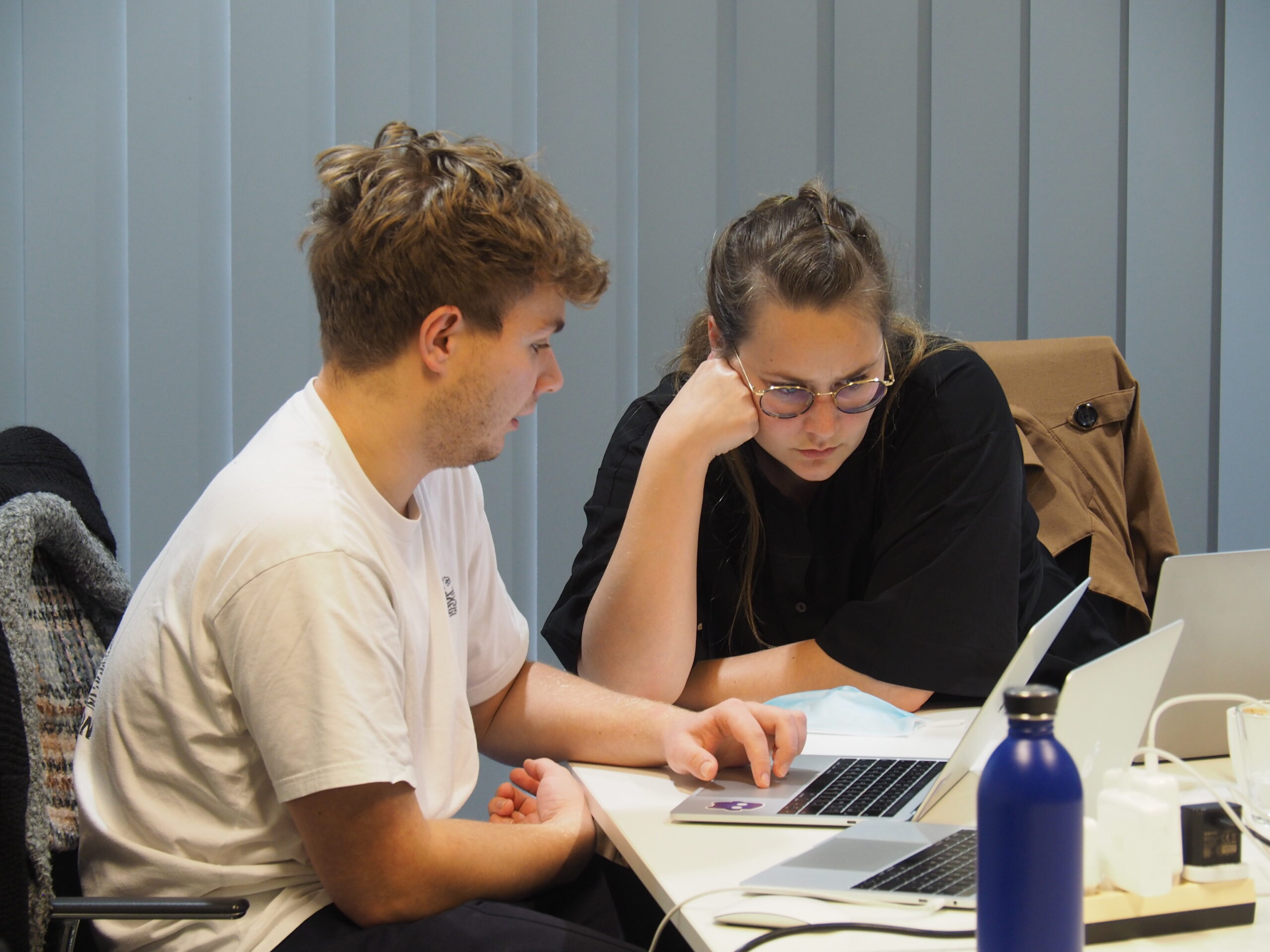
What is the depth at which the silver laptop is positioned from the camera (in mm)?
1041

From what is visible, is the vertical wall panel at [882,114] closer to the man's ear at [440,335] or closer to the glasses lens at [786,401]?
the glasses lens at [786,401]

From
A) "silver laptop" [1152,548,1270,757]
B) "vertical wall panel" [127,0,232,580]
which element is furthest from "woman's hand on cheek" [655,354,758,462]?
"vertical wall panel" [127,0,232,580]

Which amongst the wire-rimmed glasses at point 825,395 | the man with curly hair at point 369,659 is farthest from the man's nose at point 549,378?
the wire-rimmed glasses at point 825,395

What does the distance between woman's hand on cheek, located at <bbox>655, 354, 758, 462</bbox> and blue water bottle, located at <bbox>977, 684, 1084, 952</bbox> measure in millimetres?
931

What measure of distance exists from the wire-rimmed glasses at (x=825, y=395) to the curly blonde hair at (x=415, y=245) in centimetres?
39

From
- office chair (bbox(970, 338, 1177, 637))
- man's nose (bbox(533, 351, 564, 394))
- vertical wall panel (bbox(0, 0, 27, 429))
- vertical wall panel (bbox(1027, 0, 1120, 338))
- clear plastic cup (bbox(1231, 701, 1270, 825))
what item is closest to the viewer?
clear plastic cup (bbox(1231, 701, 1270, 825))

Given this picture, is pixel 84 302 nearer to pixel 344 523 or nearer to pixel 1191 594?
pixel 344 523

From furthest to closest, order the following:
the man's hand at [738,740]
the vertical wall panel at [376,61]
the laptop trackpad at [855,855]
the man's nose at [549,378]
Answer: the vertical wall panel at [376,61]
the man's nose at [549,378]
the man's hand at [738,740]
the laptop trackpad at [855,855]

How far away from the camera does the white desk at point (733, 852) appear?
28.7 inches

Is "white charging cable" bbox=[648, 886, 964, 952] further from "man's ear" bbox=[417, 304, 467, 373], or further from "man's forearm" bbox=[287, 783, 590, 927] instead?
"man's ear" bbox=[417, 304, 467, 373]

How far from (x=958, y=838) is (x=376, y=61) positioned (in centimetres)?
199

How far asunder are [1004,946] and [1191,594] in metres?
0.61

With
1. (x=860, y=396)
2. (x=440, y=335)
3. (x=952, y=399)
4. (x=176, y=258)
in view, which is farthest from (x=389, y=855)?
(x=176, y=258)

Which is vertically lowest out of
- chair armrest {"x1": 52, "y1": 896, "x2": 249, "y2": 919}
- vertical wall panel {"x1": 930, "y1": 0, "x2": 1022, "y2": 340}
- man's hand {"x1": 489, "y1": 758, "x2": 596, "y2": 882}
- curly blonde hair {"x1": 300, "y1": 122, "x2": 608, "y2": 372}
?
man's hand {"x1": 489, "y1": 758, "x2": 596, "y2": 882}
